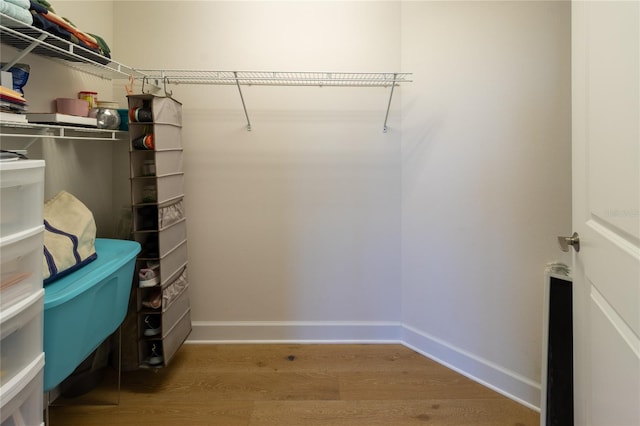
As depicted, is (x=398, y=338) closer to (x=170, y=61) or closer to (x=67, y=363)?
(x=67, y=363)

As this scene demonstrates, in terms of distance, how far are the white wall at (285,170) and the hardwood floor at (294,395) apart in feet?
0.77

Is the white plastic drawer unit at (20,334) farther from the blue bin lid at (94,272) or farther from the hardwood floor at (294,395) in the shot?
the hardwood floor at (294,395)

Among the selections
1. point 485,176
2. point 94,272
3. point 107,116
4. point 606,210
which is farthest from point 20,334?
point 485,176

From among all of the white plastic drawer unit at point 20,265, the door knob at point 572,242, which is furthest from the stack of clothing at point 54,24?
the door knob at point 572,242

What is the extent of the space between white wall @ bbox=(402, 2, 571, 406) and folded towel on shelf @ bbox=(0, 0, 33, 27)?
1.67m

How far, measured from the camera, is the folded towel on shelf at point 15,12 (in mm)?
1051

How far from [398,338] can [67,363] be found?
5.45ft

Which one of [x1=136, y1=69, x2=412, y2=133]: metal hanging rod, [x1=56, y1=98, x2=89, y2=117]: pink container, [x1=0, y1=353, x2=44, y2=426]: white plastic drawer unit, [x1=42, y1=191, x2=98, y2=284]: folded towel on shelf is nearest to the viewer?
[x1=0, y1=353, x2=44, y2=426]: white plastic drawer unit

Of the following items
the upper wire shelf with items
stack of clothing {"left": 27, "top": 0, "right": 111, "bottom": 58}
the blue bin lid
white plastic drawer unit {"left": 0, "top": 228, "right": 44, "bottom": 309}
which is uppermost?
stack of clothing {"left": 27, "top": 0, "right": 111, "bottom": 58}

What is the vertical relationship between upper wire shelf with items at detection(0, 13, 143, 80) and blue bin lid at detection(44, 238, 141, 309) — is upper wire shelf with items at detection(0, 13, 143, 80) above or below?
above

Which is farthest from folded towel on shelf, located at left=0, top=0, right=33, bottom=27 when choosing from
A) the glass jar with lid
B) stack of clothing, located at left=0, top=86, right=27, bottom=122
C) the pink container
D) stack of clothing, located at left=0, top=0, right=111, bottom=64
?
the glass jar with lid

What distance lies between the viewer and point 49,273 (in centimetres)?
114

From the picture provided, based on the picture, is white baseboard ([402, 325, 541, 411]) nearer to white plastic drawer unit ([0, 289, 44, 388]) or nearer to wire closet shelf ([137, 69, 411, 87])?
wire closet shelf ([137, 69, 411, 87])

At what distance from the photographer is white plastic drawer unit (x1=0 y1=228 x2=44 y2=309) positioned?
0.89 m
